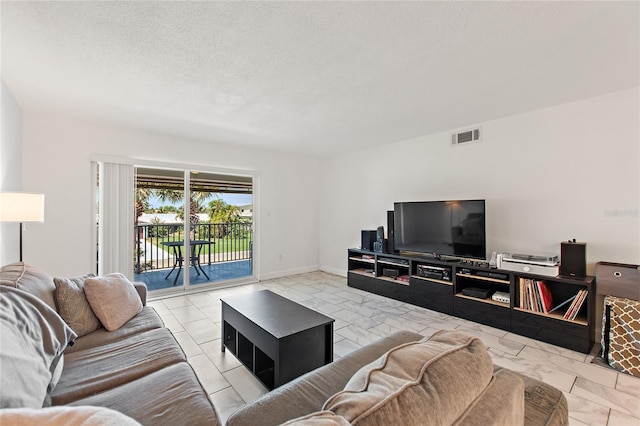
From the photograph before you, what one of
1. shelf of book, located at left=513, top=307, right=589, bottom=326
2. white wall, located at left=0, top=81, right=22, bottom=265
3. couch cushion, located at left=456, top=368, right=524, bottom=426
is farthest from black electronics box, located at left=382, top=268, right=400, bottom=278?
white wall, located at left=0, top=81, right=22, bottom=265

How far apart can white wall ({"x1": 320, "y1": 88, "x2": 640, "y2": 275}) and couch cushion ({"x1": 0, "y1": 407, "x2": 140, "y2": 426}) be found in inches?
150

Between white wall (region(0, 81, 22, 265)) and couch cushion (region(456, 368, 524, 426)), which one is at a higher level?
white wall (region(0, 81, 22, 265))

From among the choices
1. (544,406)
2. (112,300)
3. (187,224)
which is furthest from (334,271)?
(544,406)

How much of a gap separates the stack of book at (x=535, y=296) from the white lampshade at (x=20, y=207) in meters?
4.50

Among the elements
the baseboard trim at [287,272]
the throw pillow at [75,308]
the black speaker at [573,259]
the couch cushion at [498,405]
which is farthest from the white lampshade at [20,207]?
the black speaker at [573,259]

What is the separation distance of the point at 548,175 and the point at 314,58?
9.21 feet

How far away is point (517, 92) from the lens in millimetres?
2656

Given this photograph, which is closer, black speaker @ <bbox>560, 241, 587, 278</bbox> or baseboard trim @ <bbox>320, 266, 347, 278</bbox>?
black speaker @ <bbox>560, 241, 587, 278</bbox>

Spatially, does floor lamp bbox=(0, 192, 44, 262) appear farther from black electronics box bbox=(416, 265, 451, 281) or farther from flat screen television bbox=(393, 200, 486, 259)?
black electronics box bbox=(416, 265, 451, 281)

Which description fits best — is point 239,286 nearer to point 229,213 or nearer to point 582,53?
point 229,213

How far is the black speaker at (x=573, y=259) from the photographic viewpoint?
264 centimetres

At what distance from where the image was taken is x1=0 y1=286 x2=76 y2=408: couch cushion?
0.88m

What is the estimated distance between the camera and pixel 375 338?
9.17 feet

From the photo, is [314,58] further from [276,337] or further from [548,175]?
[548,175]
